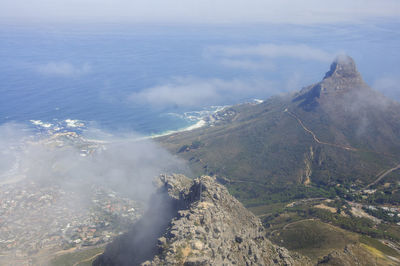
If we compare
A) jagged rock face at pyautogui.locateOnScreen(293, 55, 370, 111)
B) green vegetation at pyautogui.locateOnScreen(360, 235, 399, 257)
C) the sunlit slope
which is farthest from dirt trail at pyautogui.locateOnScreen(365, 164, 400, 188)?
jagged rock face at pyautogui.locateOnScreen(293, 55, 370, 111)

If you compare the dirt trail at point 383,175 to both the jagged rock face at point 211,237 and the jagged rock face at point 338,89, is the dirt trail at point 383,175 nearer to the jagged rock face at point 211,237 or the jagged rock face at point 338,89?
the jagged rock face at point 338,89

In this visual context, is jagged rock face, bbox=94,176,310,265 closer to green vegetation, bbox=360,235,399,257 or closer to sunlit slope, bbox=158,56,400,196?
green vegetation, bbox=360,235,399,257

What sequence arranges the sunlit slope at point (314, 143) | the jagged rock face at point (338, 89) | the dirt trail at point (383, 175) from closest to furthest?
1. the dirt trail at point (383, 175)
2. the sunlit slope at point (314, 143)
3. the jagged rock face at point (338, 89)

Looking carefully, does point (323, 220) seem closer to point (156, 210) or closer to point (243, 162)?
point (156, 210)

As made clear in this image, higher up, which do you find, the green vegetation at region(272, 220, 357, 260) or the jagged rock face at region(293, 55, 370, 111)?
the jagged rock face at region(293, 55, 370, 111)

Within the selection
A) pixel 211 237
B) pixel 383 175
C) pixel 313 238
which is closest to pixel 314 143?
pixel 383 175

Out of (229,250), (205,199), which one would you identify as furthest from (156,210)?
(229,250)

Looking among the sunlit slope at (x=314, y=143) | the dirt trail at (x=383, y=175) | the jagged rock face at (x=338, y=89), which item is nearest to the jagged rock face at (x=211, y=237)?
the sunlit slope at (x=314, y=143)

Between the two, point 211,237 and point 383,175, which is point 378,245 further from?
point 383,175
